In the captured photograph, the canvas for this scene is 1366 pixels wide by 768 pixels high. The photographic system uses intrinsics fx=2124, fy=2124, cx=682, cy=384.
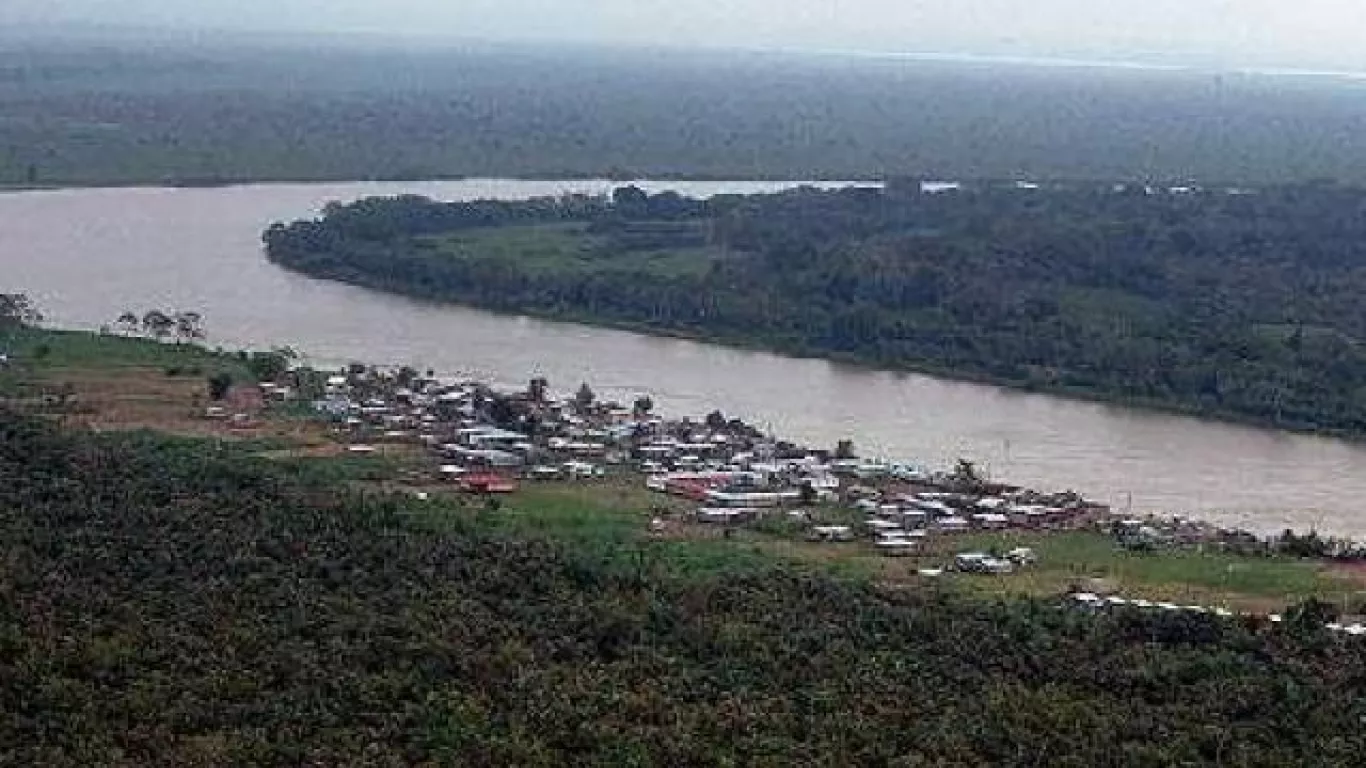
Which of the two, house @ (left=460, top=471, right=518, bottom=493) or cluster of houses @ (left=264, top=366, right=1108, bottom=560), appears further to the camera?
house @ (left=460, top=471, right=518, bottom=493)

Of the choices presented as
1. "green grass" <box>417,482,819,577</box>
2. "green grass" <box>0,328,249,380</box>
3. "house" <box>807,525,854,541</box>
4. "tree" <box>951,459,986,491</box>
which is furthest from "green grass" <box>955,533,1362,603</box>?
"green grass" <box>0,328,249,380</box>

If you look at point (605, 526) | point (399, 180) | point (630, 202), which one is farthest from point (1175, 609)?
point (399, 180)

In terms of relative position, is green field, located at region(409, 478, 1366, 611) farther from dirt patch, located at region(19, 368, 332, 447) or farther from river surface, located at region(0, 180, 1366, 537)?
dirt patch, located at region(19, 368, 332, 447)

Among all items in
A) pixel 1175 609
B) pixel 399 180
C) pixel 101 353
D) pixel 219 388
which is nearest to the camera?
pixel 1175 609

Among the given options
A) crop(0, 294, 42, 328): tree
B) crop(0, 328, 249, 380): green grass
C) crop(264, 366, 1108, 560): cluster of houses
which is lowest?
crop(264, 366, 1108, 560): cluster of houses

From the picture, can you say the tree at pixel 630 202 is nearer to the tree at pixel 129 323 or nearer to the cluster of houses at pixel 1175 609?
the tree at pixel 129 323

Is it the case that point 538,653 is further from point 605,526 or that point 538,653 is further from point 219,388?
point 219,388
